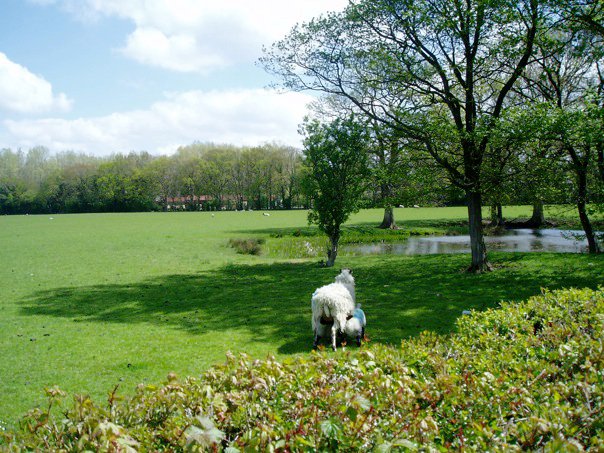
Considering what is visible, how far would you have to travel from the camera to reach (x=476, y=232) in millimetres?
19062

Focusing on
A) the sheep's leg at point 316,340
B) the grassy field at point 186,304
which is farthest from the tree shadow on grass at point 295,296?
the sheep's leg at point 316,340

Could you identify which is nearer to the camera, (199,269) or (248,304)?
(248,304)

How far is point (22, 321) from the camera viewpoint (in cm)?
1295

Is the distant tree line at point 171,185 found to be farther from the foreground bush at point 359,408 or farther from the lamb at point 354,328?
the foreground bush at point 359,408

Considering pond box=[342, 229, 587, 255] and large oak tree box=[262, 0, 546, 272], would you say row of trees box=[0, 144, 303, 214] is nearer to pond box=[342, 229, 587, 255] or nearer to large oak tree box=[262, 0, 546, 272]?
pond box=[342, 229, 587, 255]

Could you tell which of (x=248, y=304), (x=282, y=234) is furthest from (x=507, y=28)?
(x=282, y=234)

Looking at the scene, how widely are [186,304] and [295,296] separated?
3792 mm

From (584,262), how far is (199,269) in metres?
18.2

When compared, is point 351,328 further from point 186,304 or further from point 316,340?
point 186,304

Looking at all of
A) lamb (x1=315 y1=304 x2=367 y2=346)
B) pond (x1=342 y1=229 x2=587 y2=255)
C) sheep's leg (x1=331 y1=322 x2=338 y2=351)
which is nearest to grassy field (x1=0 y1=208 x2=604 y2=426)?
lamb (x1=315 y1=304 x2=367 y2=346)

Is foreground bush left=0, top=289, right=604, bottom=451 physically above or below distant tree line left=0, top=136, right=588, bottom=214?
below

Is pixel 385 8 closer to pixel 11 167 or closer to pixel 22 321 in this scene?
pixel 22 321

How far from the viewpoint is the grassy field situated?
9.25 meters

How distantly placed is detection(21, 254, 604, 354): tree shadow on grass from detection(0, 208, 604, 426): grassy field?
0.14ft
